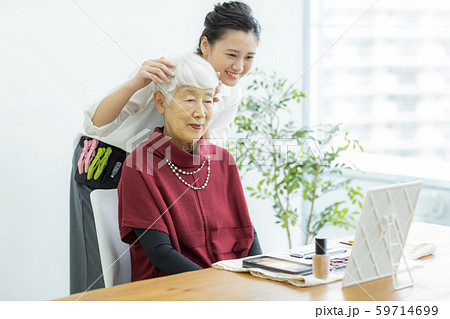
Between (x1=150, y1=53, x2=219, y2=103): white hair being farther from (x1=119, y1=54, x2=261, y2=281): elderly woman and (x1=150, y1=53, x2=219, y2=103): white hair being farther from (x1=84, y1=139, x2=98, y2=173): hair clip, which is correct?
(x1=84, y1=139, x2=98, y2=173): hair clip

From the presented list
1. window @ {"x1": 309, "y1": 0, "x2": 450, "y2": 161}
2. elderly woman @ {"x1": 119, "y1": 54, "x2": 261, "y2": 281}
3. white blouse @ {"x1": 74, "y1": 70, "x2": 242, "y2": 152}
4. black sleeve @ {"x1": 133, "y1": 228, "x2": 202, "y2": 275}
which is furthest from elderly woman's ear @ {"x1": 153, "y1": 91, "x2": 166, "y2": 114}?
window @ {"x1": 309, "y1": 0, "x2": 450, "y2": 161}

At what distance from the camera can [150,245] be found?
130cm

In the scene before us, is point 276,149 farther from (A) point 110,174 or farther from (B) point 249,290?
(B) point 249,290

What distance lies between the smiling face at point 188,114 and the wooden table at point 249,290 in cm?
46

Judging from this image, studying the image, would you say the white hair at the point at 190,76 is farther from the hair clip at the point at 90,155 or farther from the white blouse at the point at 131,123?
the hair clip at the point at 90,155

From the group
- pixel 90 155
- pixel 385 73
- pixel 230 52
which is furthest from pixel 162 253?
pixel 385 73

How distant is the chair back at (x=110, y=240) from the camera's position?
4.42ft

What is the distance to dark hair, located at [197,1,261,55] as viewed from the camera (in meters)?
1.75

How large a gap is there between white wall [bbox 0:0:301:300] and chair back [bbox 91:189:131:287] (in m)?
0.87

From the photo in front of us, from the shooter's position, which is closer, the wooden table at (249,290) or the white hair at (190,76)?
the wooden table at (249,290)

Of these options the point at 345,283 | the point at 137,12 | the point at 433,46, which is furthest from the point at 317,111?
the point at 345,283

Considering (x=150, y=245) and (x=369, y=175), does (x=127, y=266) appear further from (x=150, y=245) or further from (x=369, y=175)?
(x=369, y=175)

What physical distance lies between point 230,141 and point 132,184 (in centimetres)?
156

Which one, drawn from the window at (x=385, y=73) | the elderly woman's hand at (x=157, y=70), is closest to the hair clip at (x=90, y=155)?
the elderly woman's hand at (x=157, y=70)
